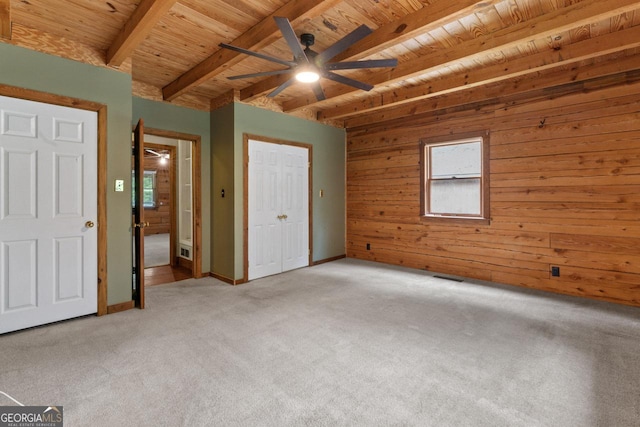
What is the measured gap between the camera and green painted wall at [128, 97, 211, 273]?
428cm

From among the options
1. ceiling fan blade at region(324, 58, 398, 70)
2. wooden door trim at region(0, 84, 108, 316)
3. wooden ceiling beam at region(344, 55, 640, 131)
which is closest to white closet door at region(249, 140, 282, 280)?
wooden door trim at region(0, 84, 108, 316)

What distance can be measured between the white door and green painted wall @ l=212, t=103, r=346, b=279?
1.66 m

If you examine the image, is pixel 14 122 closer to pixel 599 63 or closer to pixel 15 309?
pixel 15 309

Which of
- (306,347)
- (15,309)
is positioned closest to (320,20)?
(306,347)

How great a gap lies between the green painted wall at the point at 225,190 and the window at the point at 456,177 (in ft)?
10.1

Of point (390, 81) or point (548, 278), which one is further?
point (548, 278)

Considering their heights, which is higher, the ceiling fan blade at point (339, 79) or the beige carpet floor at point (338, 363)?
the ceiling fan blade at point (339, 79)

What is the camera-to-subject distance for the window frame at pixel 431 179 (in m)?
4.57

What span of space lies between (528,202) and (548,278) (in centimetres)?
101

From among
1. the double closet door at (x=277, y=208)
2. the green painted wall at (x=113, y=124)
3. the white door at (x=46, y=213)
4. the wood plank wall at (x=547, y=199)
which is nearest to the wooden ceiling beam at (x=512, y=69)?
the wood plank wall at (x=547, y=199)

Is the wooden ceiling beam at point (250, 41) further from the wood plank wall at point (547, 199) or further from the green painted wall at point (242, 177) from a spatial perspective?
the wood plank wall at point (547, 199)

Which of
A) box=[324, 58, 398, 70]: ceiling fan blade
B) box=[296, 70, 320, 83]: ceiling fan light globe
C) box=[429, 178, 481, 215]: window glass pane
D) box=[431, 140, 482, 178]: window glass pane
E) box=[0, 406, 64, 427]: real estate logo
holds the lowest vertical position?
box=[0, 406, 64, 427]: real estate logo

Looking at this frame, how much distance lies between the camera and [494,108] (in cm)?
444

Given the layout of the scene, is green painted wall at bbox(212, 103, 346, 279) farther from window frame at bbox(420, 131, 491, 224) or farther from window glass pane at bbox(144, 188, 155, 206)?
window glass pane at bbox(144, 188, 155, 206)
